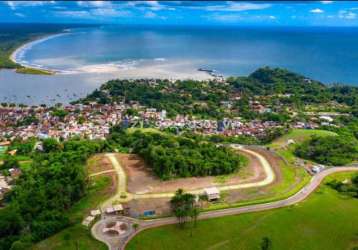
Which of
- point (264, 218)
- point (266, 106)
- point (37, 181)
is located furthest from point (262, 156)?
point (266, 106)

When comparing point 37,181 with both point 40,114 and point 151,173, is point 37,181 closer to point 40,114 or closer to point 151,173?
point 151,173

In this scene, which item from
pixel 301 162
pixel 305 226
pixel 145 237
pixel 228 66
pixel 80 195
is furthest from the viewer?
pixel 228 66

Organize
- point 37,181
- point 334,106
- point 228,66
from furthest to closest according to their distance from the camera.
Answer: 1. point 228,66
2. point 334,106
3. point 37,181

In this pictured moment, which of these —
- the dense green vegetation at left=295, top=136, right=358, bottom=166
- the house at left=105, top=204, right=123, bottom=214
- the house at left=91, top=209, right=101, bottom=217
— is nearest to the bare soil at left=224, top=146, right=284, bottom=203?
the dense green vegetation at left=295, top=136, right=358, bottom=166

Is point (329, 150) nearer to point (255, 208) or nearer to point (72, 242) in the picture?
point (255, 208)

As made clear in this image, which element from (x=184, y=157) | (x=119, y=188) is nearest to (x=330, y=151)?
(x=184, y=157)

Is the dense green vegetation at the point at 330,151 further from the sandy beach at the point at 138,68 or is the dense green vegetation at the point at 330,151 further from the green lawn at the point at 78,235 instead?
A: the sandy beach at the point at 138,68
